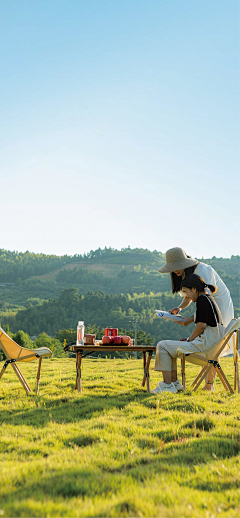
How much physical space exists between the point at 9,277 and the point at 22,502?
5080 inches

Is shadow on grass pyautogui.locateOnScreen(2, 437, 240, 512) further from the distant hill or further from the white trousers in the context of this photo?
the distant hill

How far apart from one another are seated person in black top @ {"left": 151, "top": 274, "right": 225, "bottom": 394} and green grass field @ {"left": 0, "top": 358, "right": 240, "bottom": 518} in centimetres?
31

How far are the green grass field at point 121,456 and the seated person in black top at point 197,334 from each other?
1.02 ft

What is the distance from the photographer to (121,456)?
2.24m

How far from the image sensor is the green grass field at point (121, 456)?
1.54 m

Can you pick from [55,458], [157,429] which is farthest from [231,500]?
[157,429]

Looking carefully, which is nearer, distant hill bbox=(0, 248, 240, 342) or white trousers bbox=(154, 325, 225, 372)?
white trousers bbox=(154, 325, 225, 372)

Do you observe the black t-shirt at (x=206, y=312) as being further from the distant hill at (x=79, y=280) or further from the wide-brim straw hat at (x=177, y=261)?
the distant hill at (x=79, y=280)

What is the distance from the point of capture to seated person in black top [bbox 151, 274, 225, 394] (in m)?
4.21

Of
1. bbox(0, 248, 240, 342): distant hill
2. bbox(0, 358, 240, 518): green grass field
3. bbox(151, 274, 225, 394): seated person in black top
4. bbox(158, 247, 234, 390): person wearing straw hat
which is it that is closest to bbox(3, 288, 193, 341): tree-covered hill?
bbox(0, 248, 240, 342): distant hill

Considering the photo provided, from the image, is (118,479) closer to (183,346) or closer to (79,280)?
(183,346)

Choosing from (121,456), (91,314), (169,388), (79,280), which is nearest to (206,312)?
(169,388)

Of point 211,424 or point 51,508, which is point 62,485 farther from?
point 211,424

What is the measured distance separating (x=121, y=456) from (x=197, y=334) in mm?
2232
